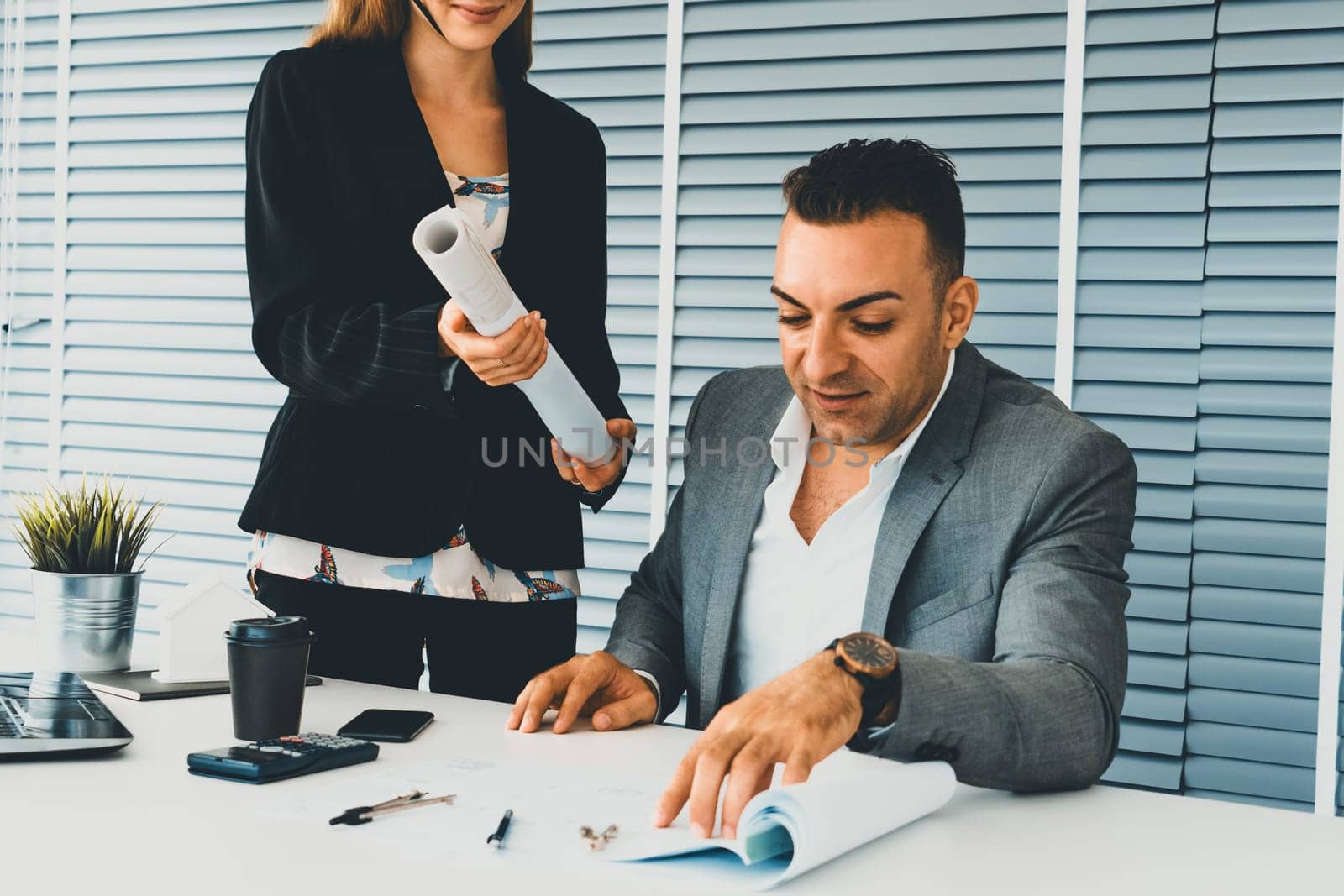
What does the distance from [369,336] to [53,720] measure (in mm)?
575

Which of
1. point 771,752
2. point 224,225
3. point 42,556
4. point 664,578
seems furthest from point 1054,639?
point 224,225

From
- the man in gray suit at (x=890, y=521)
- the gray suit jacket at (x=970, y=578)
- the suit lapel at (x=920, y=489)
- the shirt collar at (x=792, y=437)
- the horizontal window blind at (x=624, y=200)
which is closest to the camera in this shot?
the gray suit jacket at (x=970, y=578)

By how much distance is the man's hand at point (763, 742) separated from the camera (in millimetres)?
1025

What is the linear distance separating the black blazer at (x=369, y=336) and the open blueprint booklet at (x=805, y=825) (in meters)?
0.73

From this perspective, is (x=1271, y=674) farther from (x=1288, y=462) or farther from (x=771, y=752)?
(x=771, y=752)

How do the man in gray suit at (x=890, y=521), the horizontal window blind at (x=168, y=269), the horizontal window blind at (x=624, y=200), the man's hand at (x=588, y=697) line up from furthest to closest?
the horizontal window blind at (x=168, y=269), the horizontal window blind at (x=624, y=200), the man's hand at (x=588, y=697), the man in gray suit at (x=890, y=521)

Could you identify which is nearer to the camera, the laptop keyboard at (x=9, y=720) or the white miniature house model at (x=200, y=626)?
the laptop keyboard at (x=9, y=720)

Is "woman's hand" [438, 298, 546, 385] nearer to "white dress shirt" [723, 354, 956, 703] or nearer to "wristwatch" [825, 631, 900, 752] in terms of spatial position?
"white dress shirt" [723, 354, 956, 703]

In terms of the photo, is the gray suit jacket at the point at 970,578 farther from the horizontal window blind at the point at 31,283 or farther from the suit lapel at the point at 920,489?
the horizontal window blind at the point at 31,283

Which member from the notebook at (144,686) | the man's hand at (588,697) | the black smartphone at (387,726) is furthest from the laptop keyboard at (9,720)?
the man's hand at (588,697)

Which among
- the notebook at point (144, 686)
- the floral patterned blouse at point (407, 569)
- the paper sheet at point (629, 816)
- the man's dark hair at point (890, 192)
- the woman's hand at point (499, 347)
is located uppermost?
the man's dark hair at point (890, 192)

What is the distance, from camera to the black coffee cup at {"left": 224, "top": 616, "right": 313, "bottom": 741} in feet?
4.27

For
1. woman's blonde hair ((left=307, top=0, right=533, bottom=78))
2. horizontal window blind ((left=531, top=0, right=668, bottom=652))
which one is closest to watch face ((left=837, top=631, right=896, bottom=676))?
woman's blonde hair ((left=307, top=0, right=533, bottom=78))

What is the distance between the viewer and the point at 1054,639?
4.25 feet
